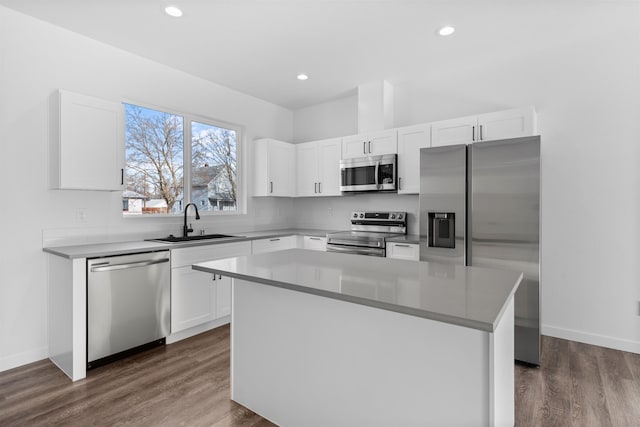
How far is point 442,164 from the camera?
122 inches

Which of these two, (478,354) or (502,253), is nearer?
(478,354)

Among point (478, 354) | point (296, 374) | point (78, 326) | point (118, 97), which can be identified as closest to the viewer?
point (478, 354)

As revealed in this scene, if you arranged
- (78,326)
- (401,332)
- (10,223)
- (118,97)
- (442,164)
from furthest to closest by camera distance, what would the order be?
(118,97) < (442,164) < (10,223) < (78,326) < (401,332)

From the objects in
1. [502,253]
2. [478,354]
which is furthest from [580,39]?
[478,354]

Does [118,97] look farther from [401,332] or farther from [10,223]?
[401,332]

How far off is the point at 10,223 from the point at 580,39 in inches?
205

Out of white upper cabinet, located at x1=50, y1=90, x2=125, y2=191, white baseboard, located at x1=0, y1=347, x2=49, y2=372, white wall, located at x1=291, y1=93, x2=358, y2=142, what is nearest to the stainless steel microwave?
white wall, located at x1=291, y1=93, x2=358, y2=142

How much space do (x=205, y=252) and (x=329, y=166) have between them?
1.99m

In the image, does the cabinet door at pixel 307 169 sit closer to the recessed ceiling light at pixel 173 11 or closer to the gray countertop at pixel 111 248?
the gray countertop at pixel 111 248

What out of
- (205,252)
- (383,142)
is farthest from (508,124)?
(205,252)

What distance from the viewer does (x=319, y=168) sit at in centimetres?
471

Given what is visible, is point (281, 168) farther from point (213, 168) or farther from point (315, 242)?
point (315, 242)

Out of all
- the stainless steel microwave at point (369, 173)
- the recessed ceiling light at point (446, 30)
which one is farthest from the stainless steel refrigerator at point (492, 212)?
the recessed ceiling light at point (446, 30)

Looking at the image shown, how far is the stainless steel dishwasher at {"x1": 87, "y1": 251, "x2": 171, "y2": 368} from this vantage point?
2.62 metres
